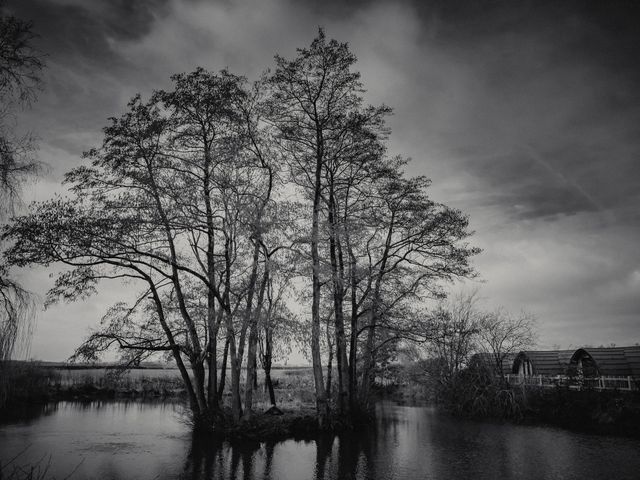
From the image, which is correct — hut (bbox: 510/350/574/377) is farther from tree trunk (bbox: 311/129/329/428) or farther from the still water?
tree trunk (bbox: 311/129/329/428)

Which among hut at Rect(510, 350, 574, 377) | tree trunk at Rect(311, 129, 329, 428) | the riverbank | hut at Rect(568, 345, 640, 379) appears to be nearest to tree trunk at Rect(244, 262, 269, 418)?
tree trunk at Rect(311, 129, 329, 428)

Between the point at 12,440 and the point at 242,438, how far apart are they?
28.0 feet

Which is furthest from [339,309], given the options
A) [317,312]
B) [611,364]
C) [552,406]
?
[611,364]

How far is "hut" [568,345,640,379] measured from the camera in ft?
83.0

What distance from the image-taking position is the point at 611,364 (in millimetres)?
27516

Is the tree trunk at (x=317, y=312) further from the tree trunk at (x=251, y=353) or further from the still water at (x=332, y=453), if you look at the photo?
the tree trunk at (x=251, y=353)

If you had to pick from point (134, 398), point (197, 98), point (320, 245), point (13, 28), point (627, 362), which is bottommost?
point (134, 398)

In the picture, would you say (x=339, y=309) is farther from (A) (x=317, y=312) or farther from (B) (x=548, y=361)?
(B) (x=548, y=361)

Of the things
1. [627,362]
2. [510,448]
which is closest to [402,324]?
[510,448]

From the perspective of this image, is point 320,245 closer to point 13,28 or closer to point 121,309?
point 121,309

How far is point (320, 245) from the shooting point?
20.1 m

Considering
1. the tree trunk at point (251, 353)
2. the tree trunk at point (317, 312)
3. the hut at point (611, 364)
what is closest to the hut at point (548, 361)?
the hut at point (611, 364)

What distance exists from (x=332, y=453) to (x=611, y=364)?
2361 centimetres

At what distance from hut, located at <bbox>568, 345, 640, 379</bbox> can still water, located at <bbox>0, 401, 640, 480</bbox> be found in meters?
6.70
